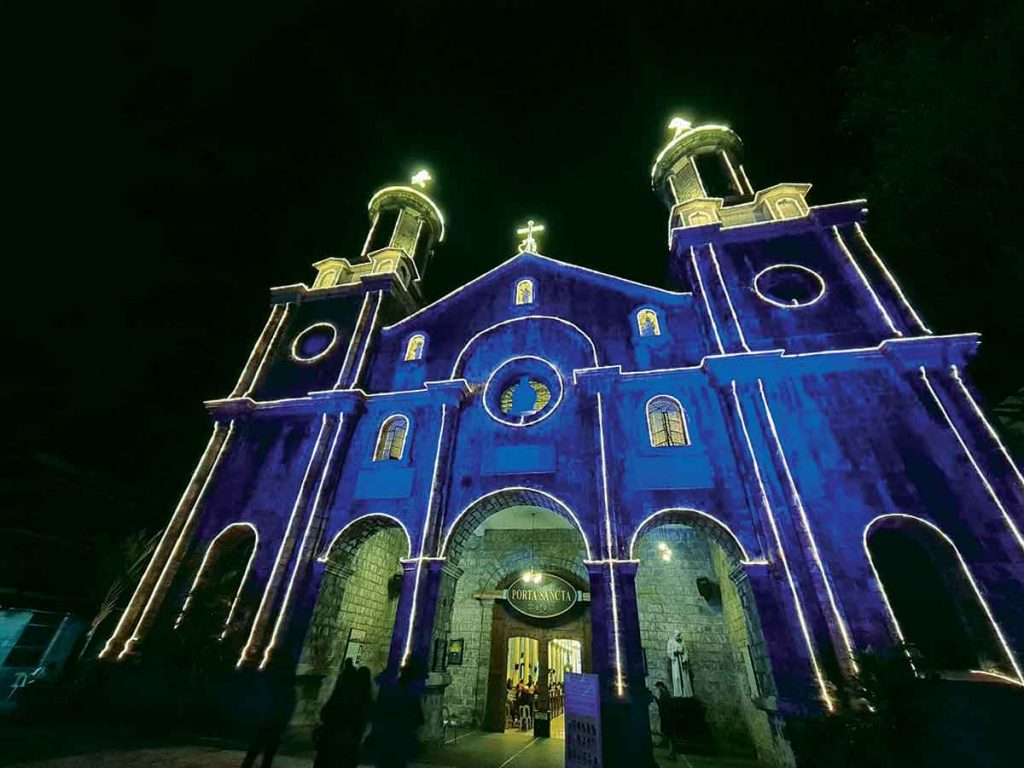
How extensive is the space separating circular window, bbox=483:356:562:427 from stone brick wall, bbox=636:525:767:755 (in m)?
5.71

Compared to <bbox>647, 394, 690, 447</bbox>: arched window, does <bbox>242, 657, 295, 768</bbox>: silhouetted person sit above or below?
below

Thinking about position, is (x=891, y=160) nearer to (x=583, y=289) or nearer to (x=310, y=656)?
(x=583, y=289)

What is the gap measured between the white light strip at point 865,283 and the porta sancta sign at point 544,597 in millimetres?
11342

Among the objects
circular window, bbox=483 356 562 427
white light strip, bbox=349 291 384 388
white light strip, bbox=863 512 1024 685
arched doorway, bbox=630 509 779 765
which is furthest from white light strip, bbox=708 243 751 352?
white light strip, bbox=349 291 384 388

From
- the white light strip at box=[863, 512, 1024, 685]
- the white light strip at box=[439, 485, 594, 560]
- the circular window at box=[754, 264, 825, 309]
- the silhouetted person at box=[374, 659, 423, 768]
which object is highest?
the circular window at box=[754, 264, 825, 309]

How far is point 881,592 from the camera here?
27.5 feet

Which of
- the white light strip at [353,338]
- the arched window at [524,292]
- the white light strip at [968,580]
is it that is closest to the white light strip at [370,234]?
the white light strip at [353,338]

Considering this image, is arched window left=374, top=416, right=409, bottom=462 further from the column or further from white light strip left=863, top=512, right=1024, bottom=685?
white light strip left=863, top=512, right=1024, bottom=685

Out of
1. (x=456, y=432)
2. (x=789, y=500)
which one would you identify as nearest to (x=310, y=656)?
(x=456, y=432)

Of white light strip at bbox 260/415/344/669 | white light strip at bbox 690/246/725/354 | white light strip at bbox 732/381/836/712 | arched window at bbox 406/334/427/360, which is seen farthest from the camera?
arched window at bbox 406/334/427/360

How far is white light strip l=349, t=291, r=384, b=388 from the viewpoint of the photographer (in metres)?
14.7

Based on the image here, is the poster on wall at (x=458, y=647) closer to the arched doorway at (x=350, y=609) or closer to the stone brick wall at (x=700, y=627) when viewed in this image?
the arched doorway at (x=350, y=609)

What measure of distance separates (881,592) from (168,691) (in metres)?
15.0

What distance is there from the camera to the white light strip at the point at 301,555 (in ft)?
34.5
